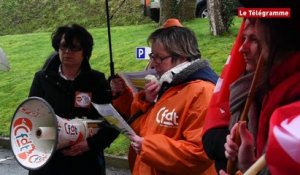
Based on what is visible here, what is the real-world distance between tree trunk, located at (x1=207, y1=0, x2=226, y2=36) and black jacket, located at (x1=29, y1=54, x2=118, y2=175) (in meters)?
7.33

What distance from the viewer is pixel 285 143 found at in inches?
54.3

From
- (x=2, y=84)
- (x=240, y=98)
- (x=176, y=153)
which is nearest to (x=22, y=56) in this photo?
(x=2, y=84)

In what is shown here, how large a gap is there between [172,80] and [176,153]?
389 millimetres

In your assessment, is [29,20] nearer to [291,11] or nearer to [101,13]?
[101,13]

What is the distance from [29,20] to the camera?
1842 cm

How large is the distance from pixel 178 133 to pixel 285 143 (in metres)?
1.41

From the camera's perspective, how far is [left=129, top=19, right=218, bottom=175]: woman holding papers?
8.91 ft

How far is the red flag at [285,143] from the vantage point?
4.47 feet

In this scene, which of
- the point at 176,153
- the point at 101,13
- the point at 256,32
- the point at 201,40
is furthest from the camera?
the point at 101,13

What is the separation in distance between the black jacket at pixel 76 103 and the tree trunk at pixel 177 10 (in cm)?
747

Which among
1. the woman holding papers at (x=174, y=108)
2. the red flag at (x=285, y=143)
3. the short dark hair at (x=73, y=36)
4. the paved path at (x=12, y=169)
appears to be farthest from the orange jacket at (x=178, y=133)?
the paved path at (x=12, y=169)

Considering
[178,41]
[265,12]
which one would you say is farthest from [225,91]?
[178,41]

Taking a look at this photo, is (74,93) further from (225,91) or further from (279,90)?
(279,90)

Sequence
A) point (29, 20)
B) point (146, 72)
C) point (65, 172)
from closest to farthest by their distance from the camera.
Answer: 1. point (146, 72)
2. point (65, 172)
3. point (29, 20)
